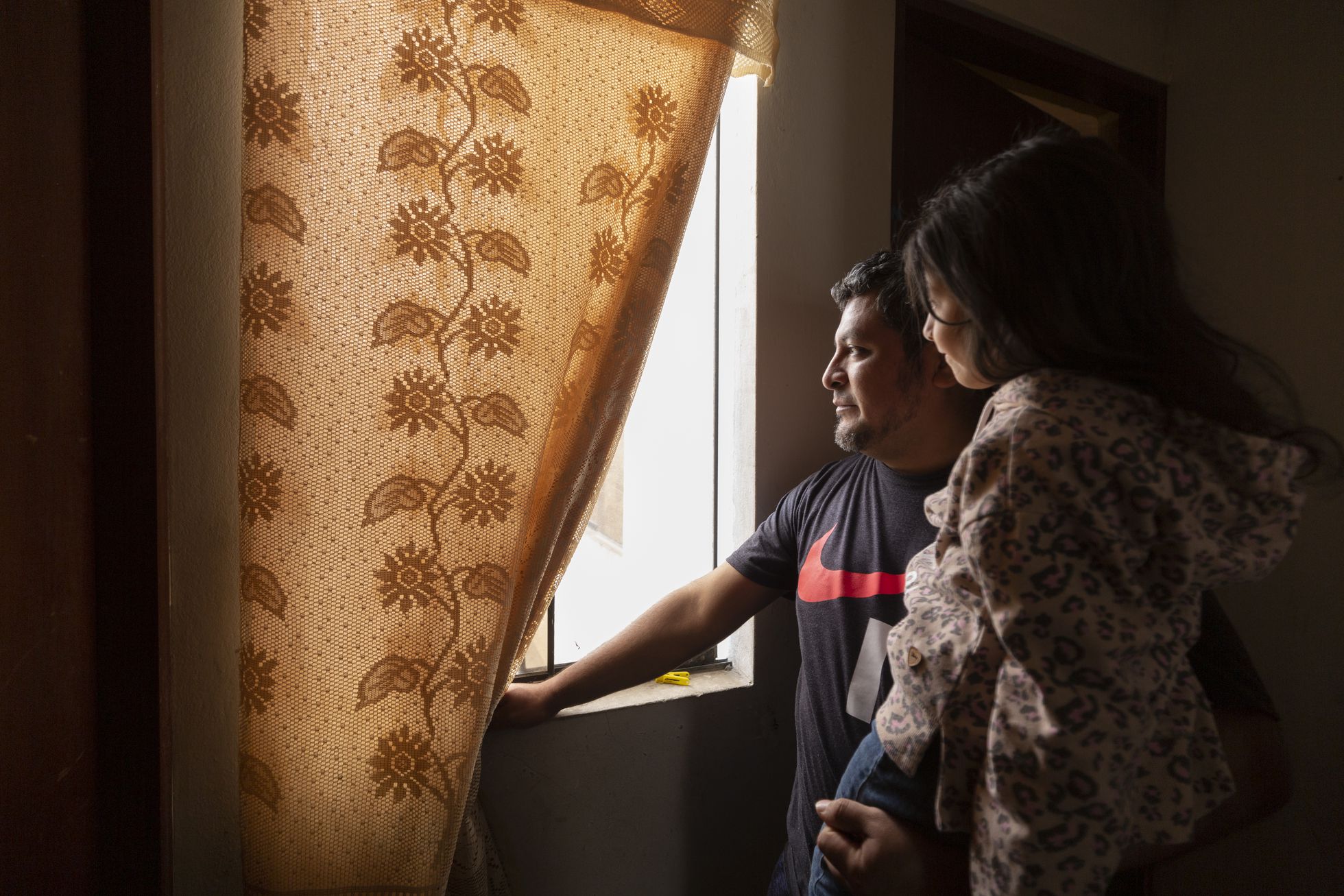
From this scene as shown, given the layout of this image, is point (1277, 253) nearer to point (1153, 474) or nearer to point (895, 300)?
point (895, 300)

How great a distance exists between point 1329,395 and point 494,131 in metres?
1.75

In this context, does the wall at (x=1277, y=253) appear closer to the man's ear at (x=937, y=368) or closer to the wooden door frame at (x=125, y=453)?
the man's ear at (x=937, y=368)

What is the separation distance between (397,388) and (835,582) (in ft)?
2.26

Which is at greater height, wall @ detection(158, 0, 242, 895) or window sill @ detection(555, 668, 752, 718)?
wall @ detection(158, 0, 242, 895)

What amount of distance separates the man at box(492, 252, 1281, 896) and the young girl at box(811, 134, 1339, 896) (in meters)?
0.32

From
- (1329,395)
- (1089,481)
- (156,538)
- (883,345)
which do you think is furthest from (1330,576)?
(156,538)

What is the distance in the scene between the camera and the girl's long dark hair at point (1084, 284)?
2.07 feet

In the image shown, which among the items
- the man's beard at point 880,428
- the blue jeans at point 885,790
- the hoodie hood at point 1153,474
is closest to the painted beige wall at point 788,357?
the man's beard at point 880,428

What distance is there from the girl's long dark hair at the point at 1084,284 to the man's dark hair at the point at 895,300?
0.43 m

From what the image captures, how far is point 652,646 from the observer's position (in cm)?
117

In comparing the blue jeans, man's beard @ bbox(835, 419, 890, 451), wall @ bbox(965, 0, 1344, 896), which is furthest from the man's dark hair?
wall @ bbox(965, 0, 1344, 896)

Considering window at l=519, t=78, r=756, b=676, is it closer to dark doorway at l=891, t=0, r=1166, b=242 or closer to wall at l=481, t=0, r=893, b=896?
wall at l=481, t=0, r=893, b=896

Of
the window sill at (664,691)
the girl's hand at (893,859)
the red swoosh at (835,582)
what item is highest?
the red swoosh at (835,582)

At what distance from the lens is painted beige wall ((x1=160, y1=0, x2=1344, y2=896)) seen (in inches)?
35.8
